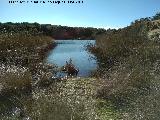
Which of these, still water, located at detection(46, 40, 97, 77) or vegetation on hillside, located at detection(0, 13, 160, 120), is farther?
still water, located at detection(46, 40, 97, 77)

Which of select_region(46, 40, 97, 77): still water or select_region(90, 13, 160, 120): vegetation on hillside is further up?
select_region(90, 13, 160, 120): vegetation on hillside

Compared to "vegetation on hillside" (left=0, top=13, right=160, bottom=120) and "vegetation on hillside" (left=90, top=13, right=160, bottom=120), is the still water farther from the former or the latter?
"vegetation on hillside" (left=90, top=13, right=160, bottom=120)

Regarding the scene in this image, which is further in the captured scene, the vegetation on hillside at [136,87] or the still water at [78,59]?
the still water at [78,59]

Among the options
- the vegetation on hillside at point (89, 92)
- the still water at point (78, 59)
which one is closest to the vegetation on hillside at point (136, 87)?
the vegetation on hillside at point (89, 92)

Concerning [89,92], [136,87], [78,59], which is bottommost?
[78,59]

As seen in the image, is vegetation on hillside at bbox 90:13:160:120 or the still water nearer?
vegetation on hillside at bbox 90:13:160:120

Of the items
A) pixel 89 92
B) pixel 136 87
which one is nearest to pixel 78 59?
pixel 89 92

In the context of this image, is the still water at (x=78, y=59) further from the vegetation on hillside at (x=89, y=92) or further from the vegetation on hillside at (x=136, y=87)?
the vegetation on hillside at (x=136, y=87)

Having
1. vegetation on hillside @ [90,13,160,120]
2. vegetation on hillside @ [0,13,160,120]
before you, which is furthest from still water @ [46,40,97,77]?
vegetation on hillside @ [90,13,160,120]

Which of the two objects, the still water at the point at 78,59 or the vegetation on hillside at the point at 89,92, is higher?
the vegetation on hillside at the point at 89,92

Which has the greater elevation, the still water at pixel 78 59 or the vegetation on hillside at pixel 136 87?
the vegetation on hillside at pixel 136 87

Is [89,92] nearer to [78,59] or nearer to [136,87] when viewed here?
[136,87]

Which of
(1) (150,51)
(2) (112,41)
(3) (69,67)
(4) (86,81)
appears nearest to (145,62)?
(1) (150,51)

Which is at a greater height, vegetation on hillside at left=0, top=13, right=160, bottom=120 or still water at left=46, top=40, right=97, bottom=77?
vegetation on hillside at left=0, top=13, right=160, bottom=120
